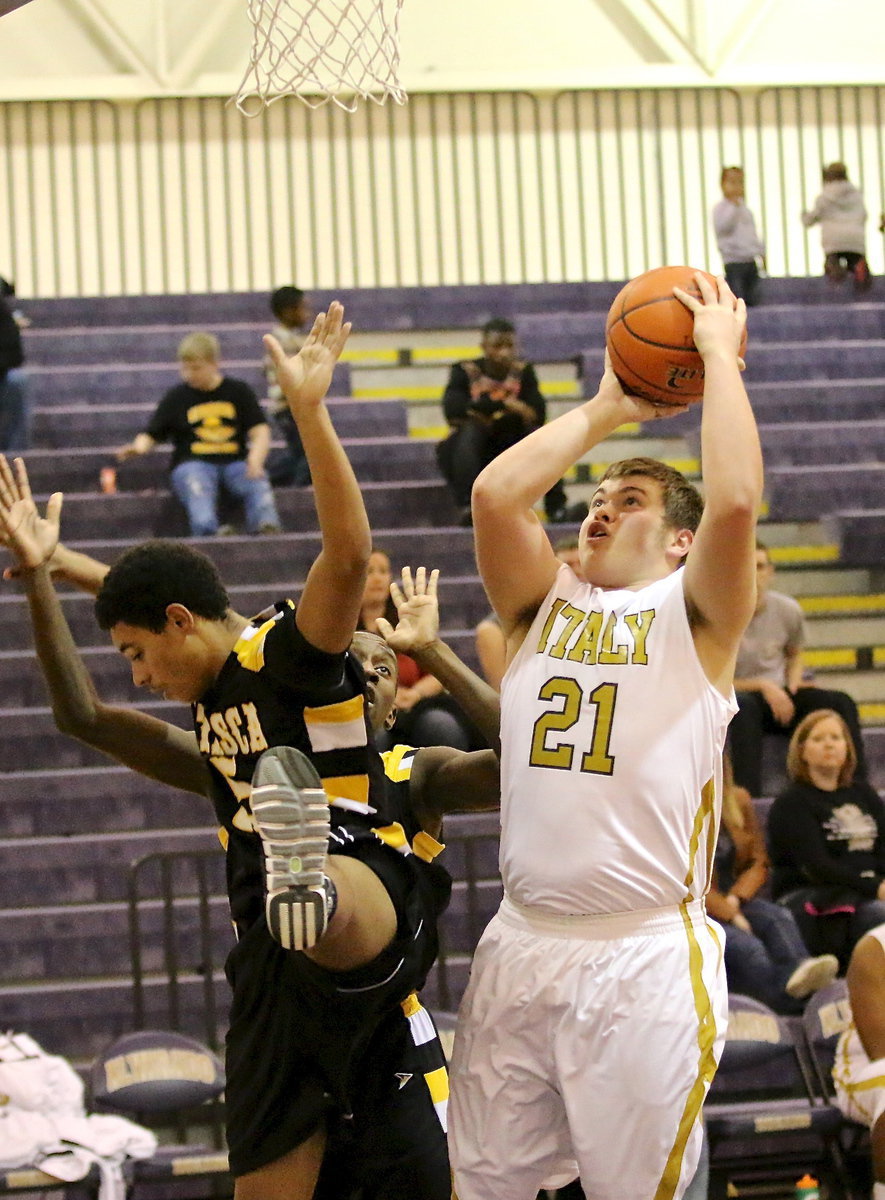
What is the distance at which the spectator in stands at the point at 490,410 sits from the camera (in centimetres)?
975

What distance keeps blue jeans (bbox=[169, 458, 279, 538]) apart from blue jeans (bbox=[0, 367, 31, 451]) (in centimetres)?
145

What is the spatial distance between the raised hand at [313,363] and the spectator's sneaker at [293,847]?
0.72 meters

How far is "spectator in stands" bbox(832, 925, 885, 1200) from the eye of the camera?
Answer: 5672 millimetres

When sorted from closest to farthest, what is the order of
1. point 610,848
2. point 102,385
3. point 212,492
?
point 610,848
point 212,492
point 102,385

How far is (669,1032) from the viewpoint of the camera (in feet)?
10.8

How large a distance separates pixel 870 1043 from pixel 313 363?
3.66 m

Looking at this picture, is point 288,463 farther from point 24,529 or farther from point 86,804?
point 24,529

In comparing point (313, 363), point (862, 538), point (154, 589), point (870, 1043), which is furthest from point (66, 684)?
point (862, 538)

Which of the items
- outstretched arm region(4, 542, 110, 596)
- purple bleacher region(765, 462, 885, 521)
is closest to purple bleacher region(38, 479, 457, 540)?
purple bleacher region(765, 462, 885, 521)

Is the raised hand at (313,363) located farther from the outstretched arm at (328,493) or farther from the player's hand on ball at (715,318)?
the player's hand on ball at (715,318)

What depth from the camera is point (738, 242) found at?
13188 millimetres

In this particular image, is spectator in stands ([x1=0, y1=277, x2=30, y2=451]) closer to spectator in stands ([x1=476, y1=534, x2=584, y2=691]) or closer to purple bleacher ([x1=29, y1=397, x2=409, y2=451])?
purple bleacher ([x1=29, y1=397, x2=409, y2=451])

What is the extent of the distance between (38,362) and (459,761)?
8.91 meters

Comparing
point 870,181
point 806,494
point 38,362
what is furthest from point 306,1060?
point 870,181
